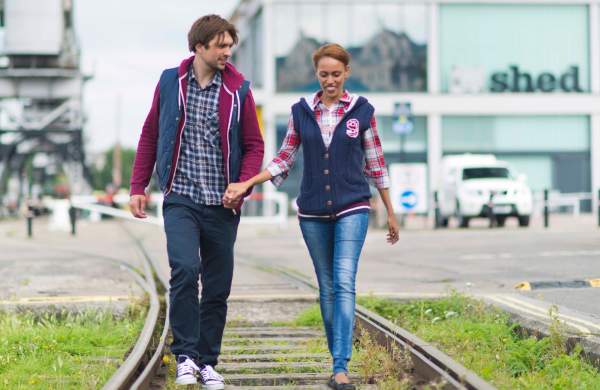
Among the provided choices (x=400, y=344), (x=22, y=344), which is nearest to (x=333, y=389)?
(x=400, y=344)

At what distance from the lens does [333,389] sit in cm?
600

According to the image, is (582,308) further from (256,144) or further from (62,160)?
(62,160)

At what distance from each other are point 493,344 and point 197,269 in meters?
2.48

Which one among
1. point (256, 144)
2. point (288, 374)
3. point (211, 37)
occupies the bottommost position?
point (288, 374)

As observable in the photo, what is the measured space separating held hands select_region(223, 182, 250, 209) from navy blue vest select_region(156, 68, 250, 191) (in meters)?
0.15

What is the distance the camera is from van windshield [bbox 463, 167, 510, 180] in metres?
31.7

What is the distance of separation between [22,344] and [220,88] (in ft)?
9.01

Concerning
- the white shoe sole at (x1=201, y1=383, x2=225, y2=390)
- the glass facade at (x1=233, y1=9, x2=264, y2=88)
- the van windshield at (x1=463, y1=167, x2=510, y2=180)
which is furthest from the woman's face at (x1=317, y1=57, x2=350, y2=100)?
the glass facade at (x1=233, y1=9, x2=264, y2=88)

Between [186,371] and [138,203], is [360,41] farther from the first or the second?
[186,371]

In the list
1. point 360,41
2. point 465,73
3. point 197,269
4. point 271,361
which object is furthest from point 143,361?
point 465,73

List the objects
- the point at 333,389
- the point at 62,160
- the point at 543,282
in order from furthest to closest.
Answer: the point at 62,160
the point at 543,282
the point at 333,389

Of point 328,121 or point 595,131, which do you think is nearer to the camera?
point 328,121

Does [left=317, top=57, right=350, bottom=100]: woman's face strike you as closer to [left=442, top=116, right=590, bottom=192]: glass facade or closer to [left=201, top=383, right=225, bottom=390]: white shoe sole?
[left=201, top=383, right=225, bottom=390]: white shoe sole

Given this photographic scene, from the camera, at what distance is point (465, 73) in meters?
52.2
